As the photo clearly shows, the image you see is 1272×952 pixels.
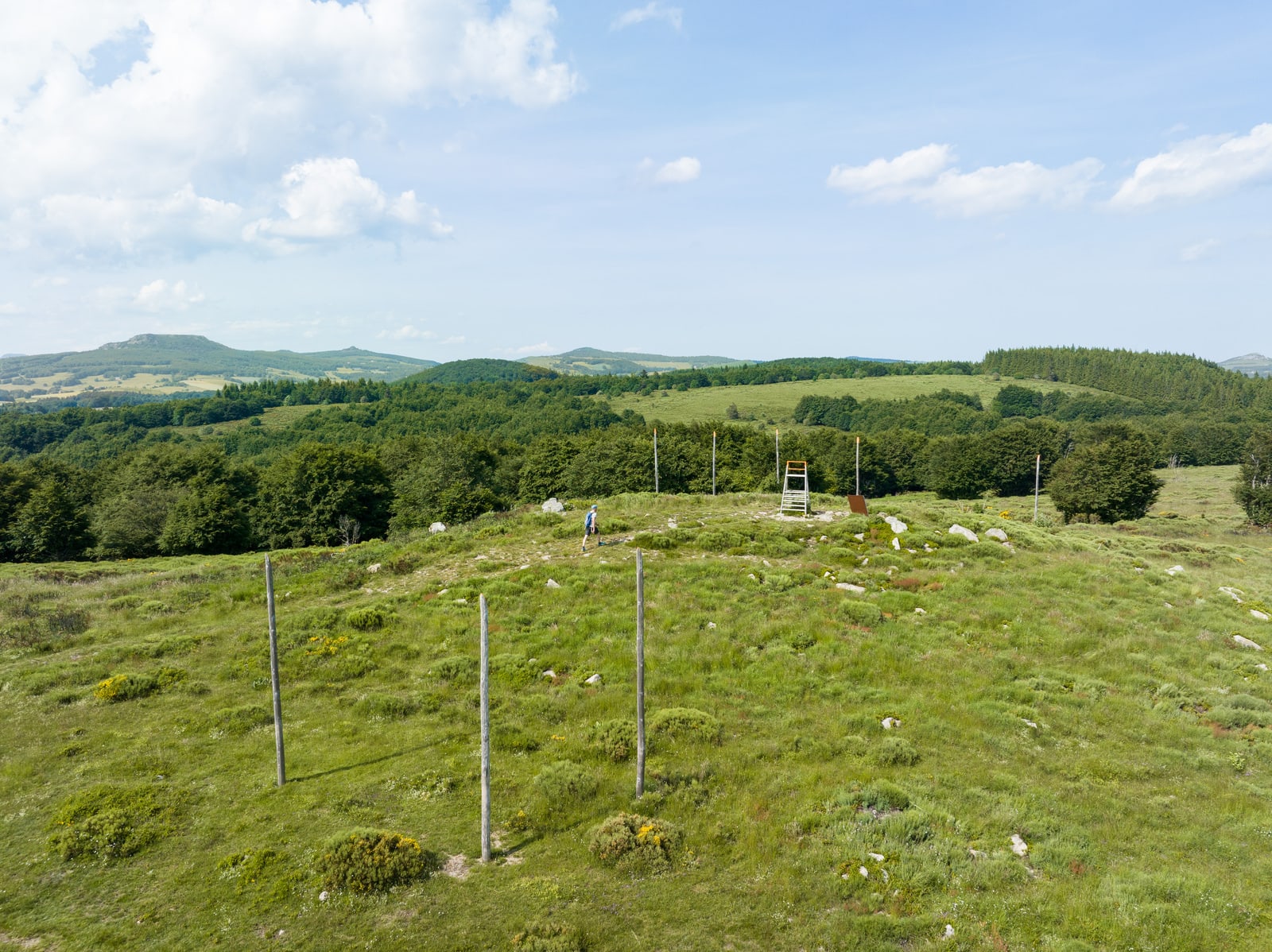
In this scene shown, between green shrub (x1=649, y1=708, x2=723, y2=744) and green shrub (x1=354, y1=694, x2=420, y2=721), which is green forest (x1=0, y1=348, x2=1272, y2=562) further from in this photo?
green shrub (x1=354, y1=694, x2=420, y2=721)

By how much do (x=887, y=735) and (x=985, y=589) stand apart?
1238 cm

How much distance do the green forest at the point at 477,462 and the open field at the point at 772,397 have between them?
11.9 meters

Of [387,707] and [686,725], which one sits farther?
→ [387,707]

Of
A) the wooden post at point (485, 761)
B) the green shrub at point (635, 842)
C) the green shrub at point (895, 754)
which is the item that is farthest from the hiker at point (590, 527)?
the wooden post at point (485, 761)

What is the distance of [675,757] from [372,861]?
6648 millimetres

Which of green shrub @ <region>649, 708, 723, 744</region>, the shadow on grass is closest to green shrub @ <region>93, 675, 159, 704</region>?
the shadow on grass

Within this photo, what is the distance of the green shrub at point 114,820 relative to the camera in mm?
11516

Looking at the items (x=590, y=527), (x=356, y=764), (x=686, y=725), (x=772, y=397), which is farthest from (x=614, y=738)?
(x=772, y=397)

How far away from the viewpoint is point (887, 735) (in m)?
15.2

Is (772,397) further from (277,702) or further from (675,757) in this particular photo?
(277,702)

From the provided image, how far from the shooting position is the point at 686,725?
15461mm

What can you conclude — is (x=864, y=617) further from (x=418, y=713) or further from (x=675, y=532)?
(x=418, y=713)

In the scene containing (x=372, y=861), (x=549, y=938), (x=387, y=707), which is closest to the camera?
(x=549, y=938)

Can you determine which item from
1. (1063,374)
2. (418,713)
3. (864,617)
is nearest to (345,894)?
(418,713)
